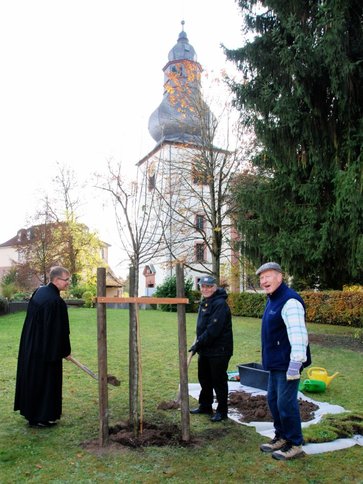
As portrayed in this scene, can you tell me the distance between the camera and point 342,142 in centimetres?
1071

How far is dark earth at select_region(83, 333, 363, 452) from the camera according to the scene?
4.47 meters

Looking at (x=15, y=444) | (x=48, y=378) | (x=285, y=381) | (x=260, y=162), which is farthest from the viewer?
(x=260, y=162)

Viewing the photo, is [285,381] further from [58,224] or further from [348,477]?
[58,224]

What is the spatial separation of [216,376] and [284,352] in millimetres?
1441

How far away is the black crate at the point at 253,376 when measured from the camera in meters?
6.63

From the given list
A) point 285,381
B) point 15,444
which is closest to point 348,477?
point 285,381

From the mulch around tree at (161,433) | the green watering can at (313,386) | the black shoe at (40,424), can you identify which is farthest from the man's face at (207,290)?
the green watering can at (313,386)

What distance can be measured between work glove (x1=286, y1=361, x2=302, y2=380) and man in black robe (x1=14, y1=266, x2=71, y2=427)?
2794 millimetres

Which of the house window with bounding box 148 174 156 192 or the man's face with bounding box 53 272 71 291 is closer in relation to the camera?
the man's face with bounding box 53 272 71 291

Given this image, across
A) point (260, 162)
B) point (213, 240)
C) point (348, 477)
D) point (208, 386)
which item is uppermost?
point (260, 162)

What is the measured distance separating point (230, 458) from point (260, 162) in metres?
10.1

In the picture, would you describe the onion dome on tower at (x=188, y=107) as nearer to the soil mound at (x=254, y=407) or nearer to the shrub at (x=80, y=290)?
the shrub at (x=80, y=290)

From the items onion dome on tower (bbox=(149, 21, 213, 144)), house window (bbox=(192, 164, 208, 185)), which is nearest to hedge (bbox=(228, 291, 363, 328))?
house window (bbox=(192, 164, 208, 185))

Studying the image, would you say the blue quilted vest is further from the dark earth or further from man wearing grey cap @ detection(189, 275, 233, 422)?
the dark earth
